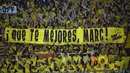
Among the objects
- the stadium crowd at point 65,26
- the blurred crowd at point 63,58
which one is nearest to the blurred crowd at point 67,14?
the stadium crowd at point 65,26

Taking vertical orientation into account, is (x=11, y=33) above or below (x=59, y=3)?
below

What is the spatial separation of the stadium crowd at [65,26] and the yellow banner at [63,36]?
72mm

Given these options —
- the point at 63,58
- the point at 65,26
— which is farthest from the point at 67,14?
the point at 63,58

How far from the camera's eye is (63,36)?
4.27 meters

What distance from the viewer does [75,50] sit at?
4.25m

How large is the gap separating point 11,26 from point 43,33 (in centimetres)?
58

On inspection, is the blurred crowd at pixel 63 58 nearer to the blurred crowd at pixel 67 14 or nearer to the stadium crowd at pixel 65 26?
the stadium crowd at pixel 65 26

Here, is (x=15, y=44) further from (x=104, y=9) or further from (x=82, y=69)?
(x=104, y=9)

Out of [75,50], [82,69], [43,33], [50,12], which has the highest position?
[50,12]

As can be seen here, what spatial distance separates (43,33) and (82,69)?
921 millimetres

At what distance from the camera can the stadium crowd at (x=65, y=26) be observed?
13.8 ft

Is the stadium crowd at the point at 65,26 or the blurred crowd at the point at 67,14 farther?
the blurred crowd at the point at 67,14

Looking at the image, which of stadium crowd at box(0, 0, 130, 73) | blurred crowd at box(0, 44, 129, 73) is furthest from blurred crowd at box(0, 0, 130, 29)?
blurred crowd at box(0, 44, 129, 73)

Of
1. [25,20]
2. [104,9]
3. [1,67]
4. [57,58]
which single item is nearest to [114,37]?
[104,9]
